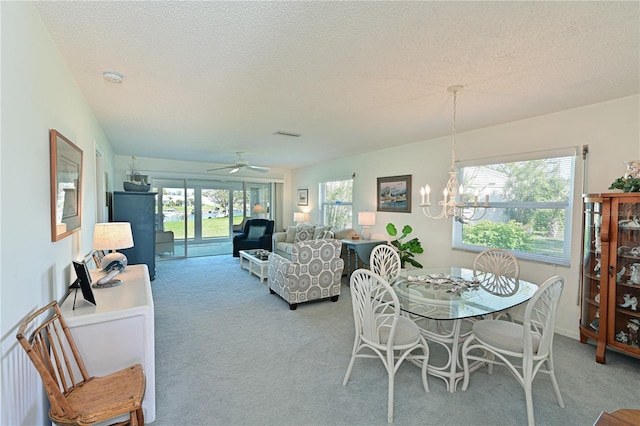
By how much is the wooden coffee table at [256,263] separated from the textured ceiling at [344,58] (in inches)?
97.0

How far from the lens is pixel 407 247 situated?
180 inches

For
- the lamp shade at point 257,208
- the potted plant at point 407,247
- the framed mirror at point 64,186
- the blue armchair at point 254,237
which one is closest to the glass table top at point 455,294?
the potted plant at point 407,247

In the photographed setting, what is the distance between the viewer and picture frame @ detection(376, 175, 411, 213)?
4973mm

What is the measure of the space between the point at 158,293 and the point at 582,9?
5.30m

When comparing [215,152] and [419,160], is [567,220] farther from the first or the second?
[215,152]

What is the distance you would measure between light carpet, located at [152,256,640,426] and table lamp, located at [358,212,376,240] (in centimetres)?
224

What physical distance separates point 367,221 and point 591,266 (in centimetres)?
315

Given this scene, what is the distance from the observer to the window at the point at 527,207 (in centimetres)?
328

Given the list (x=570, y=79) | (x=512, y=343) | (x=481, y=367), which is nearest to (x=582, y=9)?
(x=570, y=79)

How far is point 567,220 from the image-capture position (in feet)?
10.6

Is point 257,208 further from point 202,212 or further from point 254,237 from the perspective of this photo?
point 202,212

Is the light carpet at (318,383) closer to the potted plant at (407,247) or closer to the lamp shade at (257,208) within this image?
the potted plant at (407,247)

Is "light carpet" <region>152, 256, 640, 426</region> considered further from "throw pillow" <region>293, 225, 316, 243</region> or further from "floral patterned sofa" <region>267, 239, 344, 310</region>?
"throw pillow" <region>293, 225, 316, 243</region>

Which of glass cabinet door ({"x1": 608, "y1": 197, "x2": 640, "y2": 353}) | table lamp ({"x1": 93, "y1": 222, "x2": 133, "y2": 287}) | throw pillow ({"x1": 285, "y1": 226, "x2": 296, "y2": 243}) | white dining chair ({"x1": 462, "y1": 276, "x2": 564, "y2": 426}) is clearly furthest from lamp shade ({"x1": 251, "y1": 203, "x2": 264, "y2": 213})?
glass cabinet door ({"x1": 608, "y1": 197, "x2": 640, "y2": 353})
